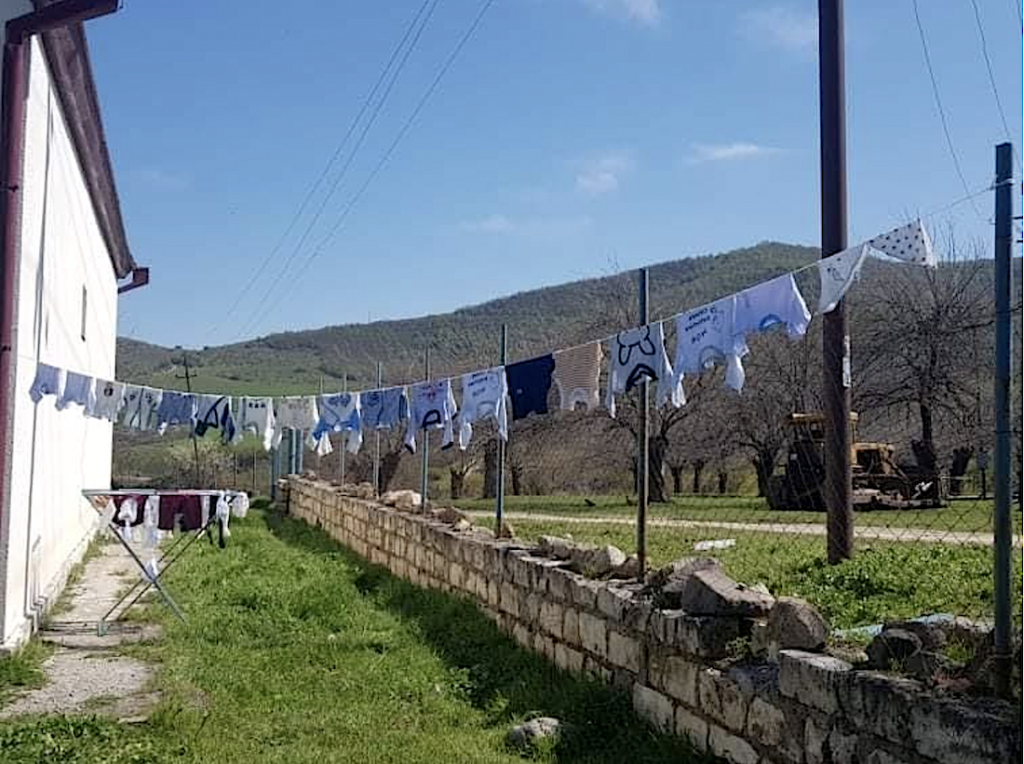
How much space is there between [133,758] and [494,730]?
1.81 meters

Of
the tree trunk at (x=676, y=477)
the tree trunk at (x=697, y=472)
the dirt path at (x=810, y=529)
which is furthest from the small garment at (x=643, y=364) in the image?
the tree trunk at (x=676, y=477)

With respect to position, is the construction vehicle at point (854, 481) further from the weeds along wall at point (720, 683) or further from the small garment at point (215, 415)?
the weeds along wall at point (720, 683)

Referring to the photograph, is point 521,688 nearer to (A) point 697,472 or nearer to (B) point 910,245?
(B) point 910,245

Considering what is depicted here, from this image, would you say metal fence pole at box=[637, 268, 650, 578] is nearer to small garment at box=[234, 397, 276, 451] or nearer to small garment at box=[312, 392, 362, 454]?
small garment at box=[312, 392, 362, 454]

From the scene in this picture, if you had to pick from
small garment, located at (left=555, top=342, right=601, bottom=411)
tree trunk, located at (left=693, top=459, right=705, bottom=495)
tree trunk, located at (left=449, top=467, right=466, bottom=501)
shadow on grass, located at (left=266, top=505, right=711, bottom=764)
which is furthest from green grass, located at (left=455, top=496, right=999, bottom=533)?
shadow on grass, located at (left=266, top=505, right=711, bottom=764)

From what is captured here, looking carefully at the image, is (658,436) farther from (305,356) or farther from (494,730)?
(305,356)

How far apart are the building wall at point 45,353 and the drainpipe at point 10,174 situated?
124 millimetres

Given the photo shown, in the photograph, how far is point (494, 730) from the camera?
19.4 ft

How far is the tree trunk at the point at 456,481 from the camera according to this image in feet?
87.4

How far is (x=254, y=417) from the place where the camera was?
1317 centimetres

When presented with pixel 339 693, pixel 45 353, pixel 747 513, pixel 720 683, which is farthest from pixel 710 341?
pixel 747 513

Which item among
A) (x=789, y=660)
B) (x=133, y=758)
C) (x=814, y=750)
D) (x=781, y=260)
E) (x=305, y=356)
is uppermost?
(x=781, y=260)

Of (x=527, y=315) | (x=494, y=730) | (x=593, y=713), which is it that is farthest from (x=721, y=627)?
(x=527, y=315)

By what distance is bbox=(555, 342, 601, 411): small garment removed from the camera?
7.13 meters
